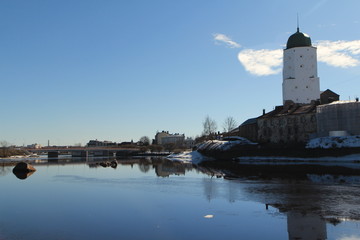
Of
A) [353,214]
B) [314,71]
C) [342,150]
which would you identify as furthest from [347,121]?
[353,214]

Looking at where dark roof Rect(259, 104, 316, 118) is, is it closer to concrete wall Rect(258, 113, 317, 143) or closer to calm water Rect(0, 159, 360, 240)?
concrete wall Rect(258, 113, 317, 143)

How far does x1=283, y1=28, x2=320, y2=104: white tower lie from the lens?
98.8 metres

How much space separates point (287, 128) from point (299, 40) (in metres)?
39.0

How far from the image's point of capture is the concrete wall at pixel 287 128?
2729 inches

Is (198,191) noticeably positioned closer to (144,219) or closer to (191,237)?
(144,219)

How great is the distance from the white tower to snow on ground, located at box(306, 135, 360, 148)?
123 feet

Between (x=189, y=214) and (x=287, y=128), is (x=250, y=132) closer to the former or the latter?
(x=287, y=128)

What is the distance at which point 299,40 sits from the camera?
100688mm

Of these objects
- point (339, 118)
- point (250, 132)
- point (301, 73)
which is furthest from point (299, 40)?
point (339, 118)

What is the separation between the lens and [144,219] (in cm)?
1694

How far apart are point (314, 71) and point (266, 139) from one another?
3433cm

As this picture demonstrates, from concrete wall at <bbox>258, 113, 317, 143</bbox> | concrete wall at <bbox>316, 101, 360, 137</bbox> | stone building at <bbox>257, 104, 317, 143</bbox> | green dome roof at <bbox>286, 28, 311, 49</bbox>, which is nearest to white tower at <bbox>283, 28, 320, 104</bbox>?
green dome roof at <bbox>286, 28, 311, 49</bbox>

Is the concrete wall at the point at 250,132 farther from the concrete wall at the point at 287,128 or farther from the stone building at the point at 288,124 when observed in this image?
the concrete wall at the point at 287,128

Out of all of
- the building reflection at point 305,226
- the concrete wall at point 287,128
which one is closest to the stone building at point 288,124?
the concrete wall at point 287,128
